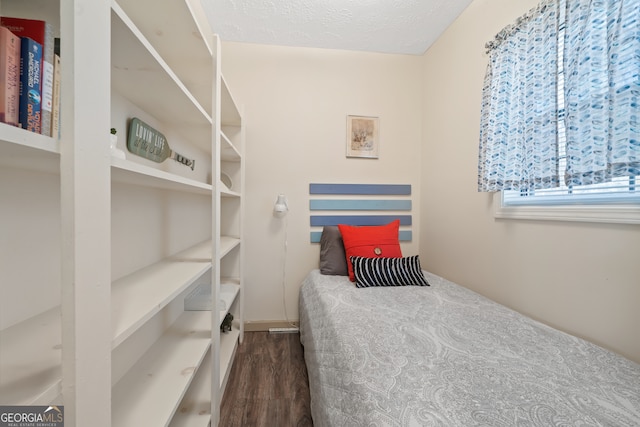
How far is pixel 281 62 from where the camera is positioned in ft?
7.35

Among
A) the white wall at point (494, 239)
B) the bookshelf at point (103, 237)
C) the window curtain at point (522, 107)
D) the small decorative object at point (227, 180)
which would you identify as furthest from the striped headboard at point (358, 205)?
the bookshelf at point (103, 237)

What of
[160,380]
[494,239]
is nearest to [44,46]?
[160,380]

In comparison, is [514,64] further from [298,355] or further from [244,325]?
[244,325]

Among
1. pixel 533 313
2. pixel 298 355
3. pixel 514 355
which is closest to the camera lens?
pixel 514 355

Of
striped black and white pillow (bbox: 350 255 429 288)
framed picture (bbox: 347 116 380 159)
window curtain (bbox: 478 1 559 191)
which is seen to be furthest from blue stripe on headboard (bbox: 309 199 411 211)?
window curtain (bbox: 478 1 559 191)

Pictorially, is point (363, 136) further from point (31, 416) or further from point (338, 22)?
point (31, 416)

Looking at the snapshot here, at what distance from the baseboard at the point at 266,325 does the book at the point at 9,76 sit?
217cm

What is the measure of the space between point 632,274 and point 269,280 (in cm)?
218

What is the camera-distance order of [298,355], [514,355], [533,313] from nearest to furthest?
[514,355] → [533,313] → [298,355]

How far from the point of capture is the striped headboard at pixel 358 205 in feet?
7.50

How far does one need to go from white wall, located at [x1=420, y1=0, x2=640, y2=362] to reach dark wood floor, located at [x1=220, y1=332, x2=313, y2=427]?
139 centimetres

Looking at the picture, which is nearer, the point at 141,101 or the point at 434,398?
the point at 434,398

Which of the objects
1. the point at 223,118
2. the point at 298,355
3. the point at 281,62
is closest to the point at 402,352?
the point at 298,355

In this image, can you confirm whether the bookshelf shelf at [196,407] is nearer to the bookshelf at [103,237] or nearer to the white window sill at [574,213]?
the bookshelf at [103,237]
